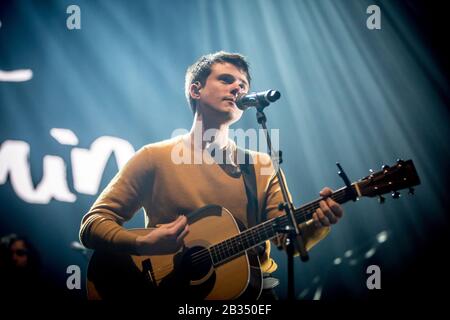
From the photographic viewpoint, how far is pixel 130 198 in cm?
270

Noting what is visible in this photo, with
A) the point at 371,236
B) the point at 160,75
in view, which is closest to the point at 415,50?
the point at 371,236

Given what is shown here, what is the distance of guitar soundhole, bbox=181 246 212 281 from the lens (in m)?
2.46

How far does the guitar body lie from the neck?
627 mm

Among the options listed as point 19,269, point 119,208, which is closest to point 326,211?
point 119,208

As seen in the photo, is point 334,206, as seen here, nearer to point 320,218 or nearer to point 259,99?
point 320,218

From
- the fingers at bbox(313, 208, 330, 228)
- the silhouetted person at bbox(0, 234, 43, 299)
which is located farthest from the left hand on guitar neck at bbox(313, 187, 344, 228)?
the silhouetted person at bbox(0, 234, 43, 299)

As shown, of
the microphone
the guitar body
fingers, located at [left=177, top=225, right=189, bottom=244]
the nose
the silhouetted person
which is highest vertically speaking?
the nose

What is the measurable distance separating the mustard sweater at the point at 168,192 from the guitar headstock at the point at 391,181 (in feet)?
1.77

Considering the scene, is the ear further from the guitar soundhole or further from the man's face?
the guitar soundhole

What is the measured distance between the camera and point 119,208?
2682mm

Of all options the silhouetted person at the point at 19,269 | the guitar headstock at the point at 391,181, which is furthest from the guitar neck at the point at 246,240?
the silhouetted person at the point at 19,269

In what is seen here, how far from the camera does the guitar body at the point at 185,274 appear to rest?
244 cm

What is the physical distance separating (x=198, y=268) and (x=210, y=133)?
0.95m

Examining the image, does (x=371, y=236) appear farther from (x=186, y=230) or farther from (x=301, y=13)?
(x=301, y=13)
